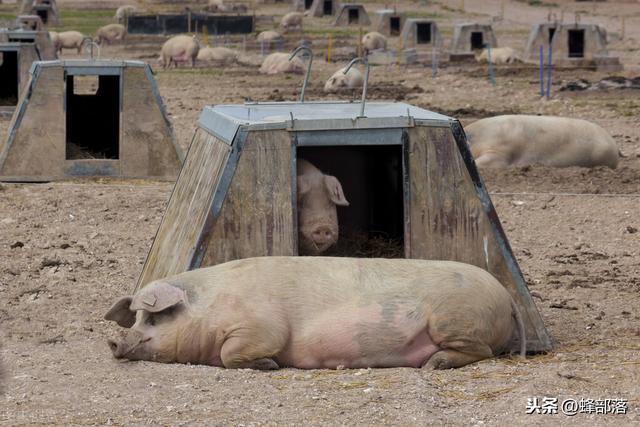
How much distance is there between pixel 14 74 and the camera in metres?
21.5

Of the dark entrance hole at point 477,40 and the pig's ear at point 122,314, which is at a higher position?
the dark entrance hole at point 477,40

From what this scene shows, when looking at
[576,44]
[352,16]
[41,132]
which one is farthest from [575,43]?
[41,132]

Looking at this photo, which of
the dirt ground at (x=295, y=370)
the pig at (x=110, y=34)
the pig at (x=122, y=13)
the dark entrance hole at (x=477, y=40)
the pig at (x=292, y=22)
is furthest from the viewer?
the pig at (x=122, y=13)

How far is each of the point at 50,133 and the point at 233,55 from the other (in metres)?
19.4

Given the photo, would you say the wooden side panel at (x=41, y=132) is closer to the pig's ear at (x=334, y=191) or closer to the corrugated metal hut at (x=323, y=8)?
→ the pig's ear at (x=334, y=191)

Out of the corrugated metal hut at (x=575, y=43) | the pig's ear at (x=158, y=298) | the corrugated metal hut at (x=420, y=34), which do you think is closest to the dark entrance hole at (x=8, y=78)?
the corrugated metal hut at (x=575, y=43)

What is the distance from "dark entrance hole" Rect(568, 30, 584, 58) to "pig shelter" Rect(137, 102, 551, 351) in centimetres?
2426

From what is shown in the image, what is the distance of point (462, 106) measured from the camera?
20891mm

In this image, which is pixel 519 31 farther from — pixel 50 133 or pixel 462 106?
pixel 50 133

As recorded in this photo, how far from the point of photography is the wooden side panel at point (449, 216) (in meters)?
7.50

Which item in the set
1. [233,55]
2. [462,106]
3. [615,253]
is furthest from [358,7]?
[615,253]

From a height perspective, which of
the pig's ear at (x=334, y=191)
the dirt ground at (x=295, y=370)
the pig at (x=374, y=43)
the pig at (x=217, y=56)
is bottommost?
the dirt ground at (x=295, y=370)

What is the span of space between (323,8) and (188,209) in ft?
153

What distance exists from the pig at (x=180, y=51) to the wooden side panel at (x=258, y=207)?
24737mm
